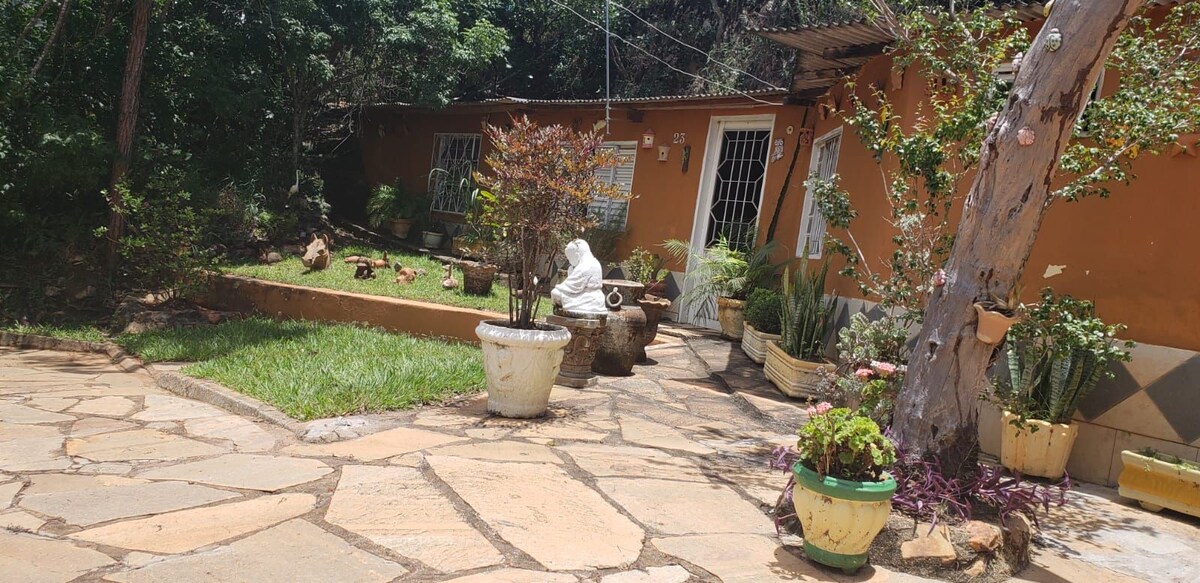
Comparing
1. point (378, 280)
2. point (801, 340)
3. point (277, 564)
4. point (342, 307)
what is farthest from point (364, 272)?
point (277, 564)

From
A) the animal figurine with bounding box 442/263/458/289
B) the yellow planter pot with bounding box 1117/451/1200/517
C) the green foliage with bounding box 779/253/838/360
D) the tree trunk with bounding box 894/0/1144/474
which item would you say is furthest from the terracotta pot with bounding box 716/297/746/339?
the tree trunk with bounding box 894/0/1144/474

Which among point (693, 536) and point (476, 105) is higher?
point (476, 105)

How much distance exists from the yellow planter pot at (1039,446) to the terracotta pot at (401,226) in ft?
34.2

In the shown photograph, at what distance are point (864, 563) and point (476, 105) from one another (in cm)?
1094

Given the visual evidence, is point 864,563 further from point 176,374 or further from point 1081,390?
point 176,374

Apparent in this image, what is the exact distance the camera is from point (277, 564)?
9.15 feet

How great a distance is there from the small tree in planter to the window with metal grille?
495 cm

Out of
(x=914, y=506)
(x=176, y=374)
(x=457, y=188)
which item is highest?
(x=457, y=188)

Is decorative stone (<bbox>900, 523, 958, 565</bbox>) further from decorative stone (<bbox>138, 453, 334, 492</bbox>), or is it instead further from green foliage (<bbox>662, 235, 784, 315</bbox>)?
green foliage (<bbox>662, 235, 784, 315</bbox>)

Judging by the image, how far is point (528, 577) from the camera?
9.27 feet

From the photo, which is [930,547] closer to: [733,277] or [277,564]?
[277,564]

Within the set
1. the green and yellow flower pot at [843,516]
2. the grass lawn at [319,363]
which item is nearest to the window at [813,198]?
the grass lawn at [319,363]

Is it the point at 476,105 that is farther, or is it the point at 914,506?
the point at 476,105

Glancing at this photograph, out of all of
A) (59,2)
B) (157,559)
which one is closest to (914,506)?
(157,559)
